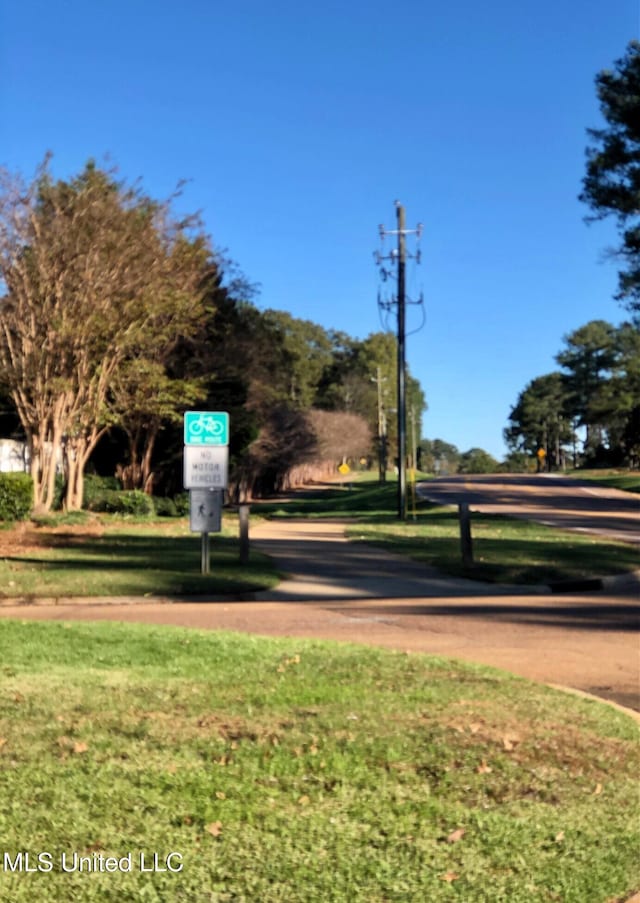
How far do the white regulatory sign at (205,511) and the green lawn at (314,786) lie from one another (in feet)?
27.5

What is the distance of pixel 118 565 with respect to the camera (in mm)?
16766

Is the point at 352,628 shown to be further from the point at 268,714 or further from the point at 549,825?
the point at 549,825

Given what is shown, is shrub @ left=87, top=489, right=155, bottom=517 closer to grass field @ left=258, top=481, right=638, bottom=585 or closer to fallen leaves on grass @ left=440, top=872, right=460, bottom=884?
grass field @ left=258, top=481, right=638, bottom=585

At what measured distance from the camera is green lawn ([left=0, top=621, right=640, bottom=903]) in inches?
147

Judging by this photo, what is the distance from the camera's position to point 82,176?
29.1m

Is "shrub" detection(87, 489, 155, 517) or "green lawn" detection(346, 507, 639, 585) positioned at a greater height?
"shrub" detection(87, 489, 155, 517)

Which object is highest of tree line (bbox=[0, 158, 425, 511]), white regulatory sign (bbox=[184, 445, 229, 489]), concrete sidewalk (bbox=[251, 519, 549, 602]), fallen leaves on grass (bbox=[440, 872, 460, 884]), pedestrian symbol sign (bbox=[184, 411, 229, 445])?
tree line (bbox=[0, 158, 425, 511])

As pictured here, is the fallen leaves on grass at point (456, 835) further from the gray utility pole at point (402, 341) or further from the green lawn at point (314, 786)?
the gray utility pole at point (402, 341)

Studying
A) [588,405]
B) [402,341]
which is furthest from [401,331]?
[588,405]

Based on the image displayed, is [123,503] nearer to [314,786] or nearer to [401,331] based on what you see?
[401,331]

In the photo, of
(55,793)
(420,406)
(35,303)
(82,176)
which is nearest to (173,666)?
(55,793)

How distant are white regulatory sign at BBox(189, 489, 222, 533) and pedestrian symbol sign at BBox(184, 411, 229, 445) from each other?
85cm

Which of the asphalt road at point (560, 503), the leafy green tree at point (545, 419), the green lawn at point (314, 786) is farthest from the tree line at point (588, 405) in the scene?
the green lawn at point (314, 786)

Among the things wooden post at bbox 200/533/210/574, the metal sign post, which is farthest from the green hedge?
wooden post at bbox 200/533/210/574
